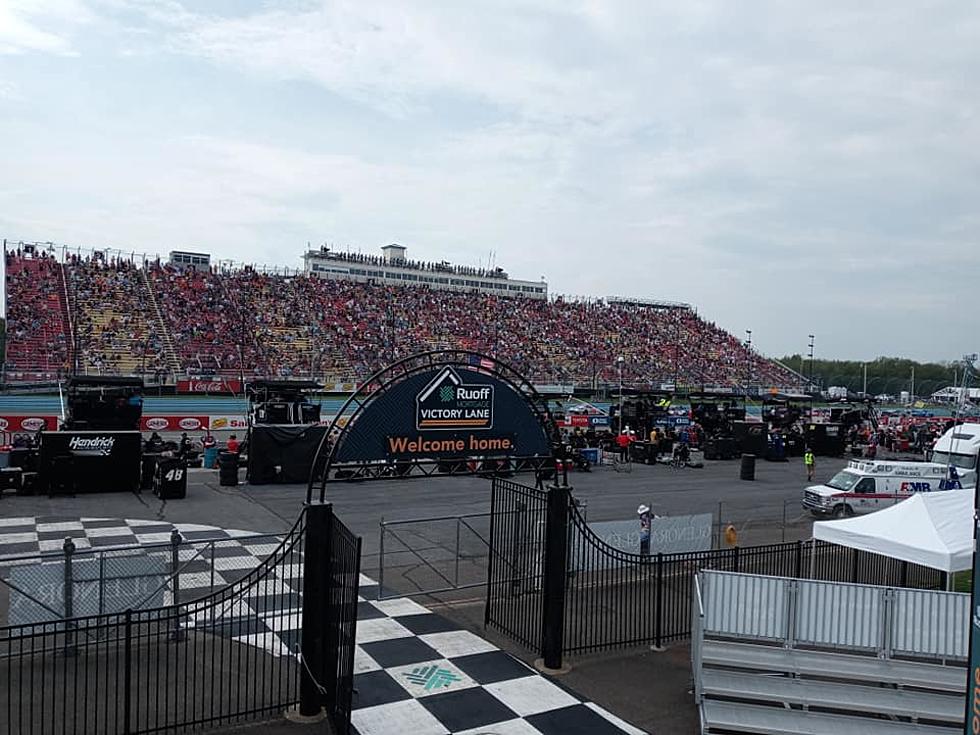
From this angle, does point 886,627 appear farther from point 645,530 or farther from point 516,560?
point 645,530

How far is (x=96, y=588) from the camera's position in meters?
9.80

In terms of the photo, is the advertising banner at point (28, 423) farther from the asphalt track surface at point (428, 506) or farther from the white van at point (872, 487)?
the white van at point (872, 487)

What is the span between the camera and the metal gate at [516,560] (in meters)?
10.6

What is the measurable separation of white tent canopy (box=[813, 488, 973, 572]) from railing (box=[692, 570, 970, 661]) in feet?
4.59

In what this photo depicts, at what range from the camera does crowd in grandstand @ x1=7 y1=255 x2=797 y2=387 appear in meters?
48.8

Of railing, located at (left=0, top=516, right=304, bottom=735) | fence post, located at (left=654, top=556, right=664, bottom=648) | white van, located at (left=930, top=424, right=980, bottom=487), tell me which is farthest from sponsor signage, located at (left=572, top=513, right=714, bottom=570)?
white van, located at (left=930, top=424, right=980, bottom=487)

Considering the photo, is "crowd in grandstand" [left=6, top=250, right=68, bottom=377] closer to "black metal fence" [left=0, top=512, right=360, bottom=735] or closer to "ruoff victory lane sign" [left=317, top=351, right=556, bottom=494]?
"black metal fence" [left=0, top=512, right=360, bottom=735]

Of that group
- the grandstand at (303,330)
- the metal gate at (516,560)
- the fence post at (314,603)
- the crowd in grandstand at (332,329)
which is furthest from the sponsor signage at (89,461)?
the crowd in grandstand at (332,329)

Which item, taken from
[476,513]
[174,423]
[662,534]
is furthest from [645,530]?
[174,423]

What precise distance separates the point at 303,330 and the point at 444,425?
49889 mm

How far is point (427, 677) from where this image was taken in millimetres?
9320

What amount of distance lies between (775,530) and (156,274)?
169 feet

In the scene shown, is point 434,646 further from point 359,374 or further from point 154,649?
point 359,374

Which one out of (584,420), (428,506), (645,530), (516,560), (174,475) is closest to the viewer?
(516,560)
